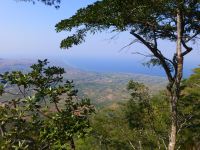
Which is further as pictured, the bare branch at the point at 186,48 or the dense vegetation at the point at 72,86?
the bare branch at the point at 186,48

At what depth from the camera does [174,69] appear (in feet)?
54.7

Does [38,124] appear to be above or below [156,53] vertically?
below

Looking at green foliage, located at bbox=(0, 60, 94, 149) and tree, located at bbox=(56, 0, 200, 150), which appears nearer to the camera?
green foliage, located at bbox=(0, 60, 94, 149)

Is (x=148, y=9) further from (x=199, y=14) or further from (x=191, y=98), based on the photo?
(x=191, y=98)

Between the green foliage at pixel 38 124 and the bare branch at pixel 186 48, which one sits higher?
the bare branch at pixel 186 48

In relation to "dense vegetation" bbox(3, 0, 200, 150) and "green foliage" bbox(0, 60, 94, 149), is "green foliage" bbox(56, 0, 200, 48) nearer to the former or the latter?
"dense vegetation" bbox(3, 0, 200, 150)

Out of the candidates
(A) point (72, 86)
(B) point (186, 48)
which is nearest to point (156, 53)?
(B) point (186, 48)

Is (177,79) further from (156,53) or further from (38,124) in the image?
(38,124)

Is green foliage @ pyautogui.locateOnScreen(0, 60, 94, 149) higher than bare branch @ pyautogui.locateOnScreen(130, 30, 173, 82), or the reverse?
bare branch @ pyautogui.locateOnScreen(130, 30, 173, 82)

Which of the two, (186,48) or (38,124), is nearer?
(38,124)

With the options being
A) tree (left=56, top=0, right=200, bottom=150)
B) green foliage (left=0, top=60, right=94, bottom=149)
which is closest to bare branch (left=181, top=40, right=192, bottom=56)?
tree (left=56, top=0, right=200, bottom=150)

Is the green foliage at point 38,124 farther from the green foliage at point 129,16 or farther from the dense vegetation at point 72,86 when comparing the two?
the green foliage at point 129,16

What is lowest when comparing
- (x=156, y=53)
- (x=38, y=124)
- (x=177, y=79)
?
(x=38, y=124)

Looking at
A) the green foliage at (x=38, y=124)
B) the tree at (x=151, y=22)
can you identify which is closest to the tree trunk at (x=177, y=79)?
the tree at (x=151, y=22)
